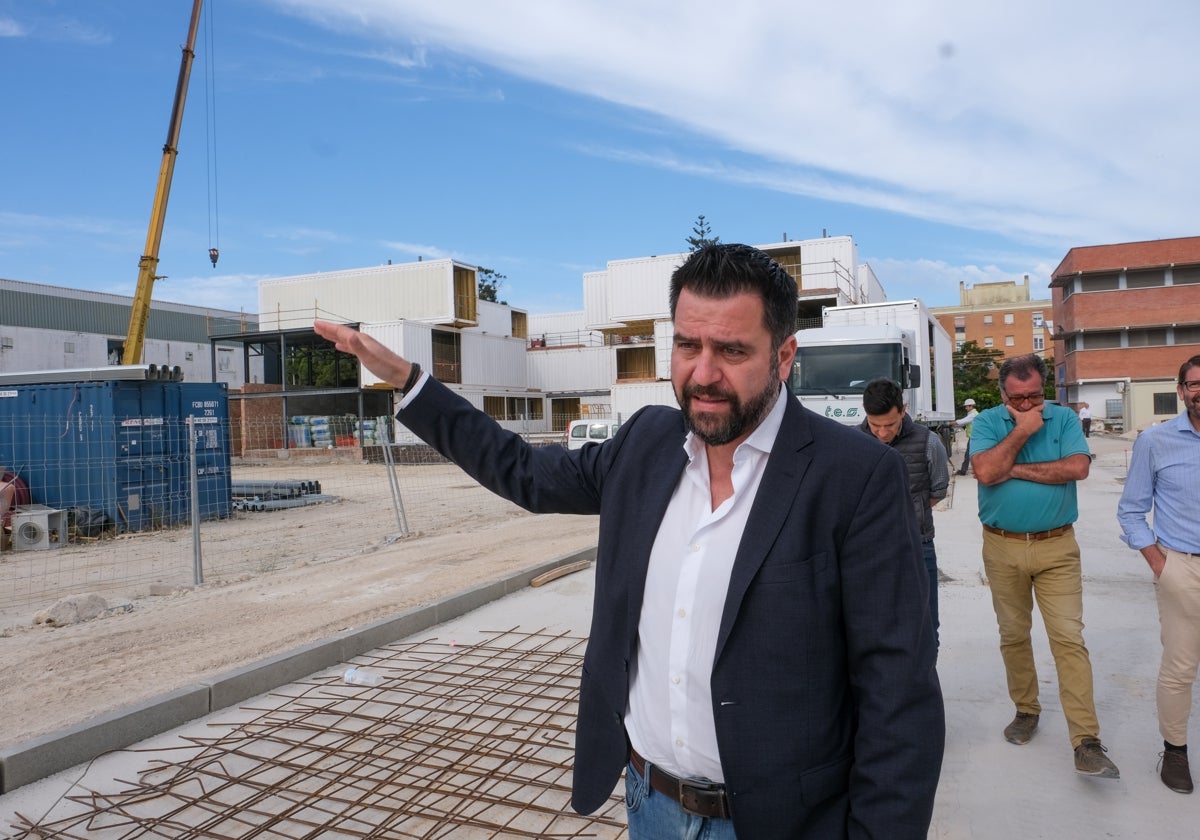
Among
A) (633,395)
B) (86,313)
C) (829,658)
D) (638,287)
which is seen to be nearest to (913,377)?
(829,658)

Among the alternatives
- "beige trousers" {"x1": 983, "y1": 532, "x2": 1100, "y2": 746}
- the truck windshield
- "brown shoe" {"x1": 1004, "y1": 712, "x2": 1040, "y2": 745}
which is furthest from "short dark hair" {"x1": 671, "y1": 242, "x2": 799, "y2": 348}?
the truck windshield

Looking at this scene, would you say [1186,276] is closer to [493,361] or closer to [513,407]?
[513,407]

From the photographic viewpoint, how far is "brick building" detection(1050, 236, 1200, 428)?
5384cm

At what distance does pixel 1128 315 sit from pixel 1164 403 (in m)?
16.0

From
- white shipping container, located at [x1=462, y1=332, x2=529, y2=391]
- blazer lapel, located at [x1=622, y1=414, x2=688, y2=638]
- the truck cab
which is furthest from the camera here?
white shipping container, located at [x1=462, y1=332, x2=529, y2=391]

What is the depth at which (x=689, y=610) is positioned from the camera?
Answer: 6.17 feet

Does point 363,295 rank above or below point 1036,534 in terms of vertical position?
above

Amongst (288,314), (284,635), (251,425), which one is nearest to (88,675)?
(284,635)

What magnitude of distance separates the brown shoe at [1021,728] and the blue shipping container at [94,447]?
48.7 feet

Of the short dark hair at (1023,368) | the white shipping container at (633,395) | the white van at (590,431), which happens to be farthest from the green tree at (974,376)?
the short dark hair at (1023,368)

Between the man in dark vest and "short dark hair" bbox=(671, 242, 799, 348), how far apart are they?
3222 mm

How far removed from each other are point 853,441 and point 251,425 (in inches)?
1724

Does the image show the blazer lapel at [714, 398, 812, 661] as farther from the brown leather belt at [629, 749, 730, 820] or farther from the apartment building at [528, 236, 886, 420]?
the apartment building at [528, 236, 886, 420]

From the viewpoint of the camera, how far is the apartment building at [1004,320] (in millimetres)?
92812
